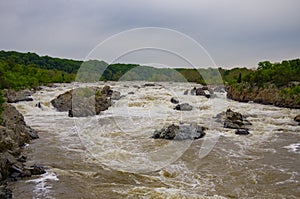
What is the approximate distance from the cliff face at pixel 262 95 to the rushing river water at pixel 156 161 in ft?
28.2

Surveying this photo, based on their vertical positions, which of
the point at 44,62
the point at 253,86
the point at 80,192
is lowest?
the point at 80,192

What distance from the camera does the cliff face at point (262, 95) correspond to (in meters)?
29.6

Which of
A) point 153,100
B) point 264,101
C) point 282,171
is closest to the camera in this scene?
point 282,171

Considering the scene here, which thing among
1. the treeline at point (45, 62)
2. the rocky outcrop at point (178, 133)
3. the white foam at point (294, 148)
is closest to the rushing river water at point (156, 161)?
the white foam at point (294, 148)

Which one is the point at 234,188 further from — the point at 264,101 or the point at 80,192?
the point at 264,101

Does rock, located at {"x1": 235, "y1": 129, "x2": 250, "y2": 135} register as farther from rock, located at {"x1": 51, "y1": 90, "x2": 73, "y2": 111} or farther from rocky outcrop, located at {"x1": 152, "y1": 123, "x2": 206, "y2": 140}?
rock, located at {"x1": 51, "y1": 90, "x2": 73, "y2": 111}

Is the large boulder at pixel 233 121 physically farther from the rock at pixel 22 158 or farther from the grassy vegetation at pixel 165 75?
the rock at pixel 22 158

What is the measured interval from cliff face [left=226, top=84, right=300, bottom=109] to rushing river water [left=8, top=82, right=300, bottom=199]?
8.58 meters

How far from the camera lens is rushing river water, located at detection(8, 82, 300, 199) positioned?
8.95 m

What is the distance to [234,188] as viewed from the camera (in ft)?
30.5

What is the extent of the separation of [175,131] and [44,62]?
239 feet

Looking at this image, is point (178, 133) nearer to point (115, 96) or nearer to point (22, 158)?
point (22, 158)

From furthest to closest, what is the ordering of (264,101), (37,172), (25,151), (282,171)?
(264,101)
(25,151)
(282,171)
(37,172)

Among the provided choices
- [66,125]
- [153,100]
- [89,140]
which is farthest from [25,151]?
[153,100]
